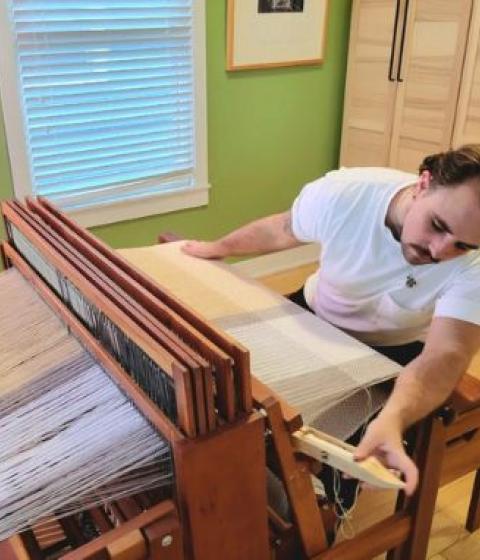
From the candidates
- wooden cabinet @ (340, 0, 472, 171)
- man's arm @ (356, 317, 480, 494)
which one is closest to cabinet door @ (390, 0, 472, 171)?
wooden cabinet @ (340, 0, 472, 171)

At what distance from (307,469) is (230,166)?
2243 mm

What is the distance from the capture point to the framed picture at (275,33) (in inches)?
103

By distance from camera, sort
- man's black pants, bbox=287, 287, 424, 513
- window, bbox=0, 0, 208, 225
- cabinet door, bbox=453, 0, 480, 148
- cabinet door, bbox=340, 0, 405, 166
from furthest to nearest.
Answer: cabinet door, bbox=340, 0, 405, 166 < cabinet door, bbox=453, 0, 480, 148 < window, bbox=0, 0, 208, 225 < man's black pants, bbox=287, 287, 424, 513

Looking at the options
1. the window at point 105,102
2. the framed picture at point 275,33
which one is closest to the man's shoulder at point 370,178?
the window at point 105,102

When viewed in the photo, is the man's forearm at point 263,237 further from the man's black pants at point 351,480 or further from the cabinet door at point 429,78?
the cabinet door at point 429,78

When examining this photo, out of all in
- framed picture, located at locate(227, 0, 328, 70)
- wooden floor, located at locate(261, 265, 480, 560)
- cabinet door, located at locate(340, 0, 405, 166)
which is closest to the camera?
wooden floor, located at locate(261, 265, 480, 560)

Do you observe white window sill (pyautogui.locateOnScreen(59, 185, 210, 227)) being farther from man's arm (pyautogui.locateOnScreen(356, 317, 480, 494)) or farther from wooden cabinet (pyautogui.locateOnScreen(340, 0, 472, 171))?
man's arm (pyautogui.locateOnScreen(356, 317, 480, 494))

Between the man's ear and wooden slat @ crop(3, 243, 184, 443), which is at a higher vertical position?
the man's ear

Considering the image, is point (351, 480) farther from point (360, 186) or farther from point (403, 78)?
point (403, 78)

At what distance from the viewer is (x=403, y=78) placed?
2721 mm

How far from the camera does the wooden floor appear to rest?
5.07 ft

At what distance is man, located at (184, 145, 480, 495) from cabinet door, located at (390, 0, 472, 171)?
54.5 inches

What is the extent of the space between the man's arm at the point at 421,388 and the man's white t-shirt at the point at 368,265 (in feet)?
0.48

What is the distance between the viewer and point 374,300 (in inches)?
53.3
